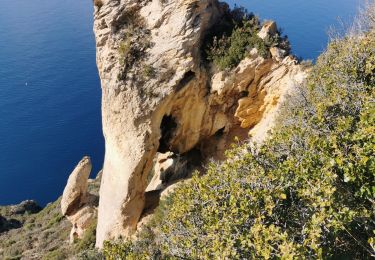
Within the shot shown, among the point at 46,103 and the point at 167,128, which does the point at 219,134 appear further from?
the point at 46,103

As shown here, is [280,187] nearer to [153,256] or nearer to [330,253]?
[330,253]

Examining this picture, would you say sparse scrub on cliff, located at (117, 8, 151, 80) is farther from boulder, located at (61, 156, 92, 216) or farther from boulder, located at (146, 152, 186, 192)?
boulder, located at (61, 156, 92, 216)

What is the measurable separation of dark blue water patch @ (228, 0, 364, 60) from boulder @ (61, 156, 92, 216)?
44.1 meters

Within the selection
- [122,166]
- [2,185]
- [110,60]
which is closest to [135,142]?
[122,166]

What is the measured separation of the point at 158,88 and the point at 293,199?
9124mm

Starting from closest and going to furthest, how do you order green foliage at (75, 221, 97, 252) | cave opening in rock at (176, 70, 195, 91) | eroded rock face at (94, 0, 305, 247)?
eroded rock face at (94, 0, 305, 247)
cave opening in rock at (176, 70, 195, 91)
green foliage at (75, 221, 97, 252)

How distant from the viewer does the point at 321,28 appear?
64438 millimetres

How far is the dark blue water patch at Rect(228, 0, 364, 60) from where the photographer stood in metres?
60.6

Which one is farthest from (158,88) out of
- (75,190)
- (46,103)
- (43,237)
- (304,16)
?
(304,16)

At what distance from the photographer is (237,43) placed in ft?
49.4

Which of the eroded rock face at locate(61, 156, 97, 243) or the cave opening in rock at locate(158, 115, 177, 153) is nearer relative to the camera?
the cave opening in rock at locate(158, 115, 177, 153)

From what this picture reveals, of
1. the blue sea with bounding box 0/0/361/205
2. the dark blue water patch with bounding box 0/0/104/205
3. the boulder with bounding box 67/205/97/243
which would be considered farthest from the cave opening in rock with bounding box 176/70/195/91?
the dark blue water patch with bounding box 0/0/104/205

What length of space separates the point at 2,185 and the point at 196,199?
150 feet

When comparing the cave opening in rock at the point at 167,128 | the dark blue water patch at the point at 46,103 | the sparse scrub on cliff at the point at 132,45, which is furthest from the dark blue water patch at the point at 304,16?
the sparse scrub on cliff at the point at 132,45
